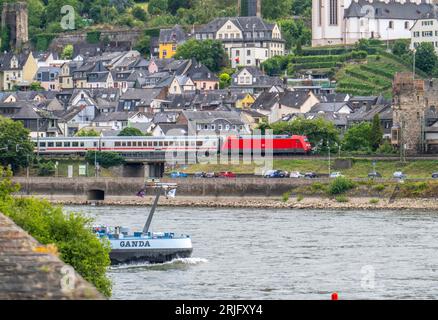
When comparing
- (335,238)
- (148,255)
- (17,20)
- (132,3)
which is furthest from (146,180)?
(132,3)

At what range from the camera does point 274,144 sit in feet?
313

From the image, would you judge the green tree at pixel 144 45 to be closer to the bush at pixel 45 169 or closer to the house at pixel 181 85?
the house at pixel 181 85

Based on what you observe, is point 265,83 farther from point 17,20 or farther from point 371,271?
point 371,271

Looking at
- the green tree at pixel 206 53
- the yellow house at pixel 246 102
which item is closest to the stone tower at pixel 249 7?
the green tree at pixel 206 53

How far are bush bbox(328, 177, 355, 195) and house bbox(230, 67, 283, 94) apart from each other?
140ft

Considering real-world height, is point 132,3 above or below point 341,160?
above

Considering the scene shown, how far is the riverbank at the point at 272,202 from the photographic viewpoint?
7881 cm

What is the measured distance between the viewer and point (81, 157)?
100 m

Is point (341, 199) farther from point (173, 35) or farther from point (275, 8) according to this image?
point (275, 8)

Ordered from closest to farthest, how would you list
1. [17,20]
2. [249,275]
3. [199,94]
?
[249,275]
[199,94]
[17,20]

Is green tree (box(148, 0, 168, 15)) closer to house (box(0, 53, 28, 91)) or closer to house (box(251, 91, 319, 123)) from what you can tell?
house (box(0, 53, 28, 91))

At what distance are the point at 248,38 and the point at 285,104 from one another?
74.0 ft

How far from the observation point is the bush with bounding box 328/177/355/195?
81600 mm

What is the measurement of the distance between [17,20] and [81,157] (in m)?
58.8
